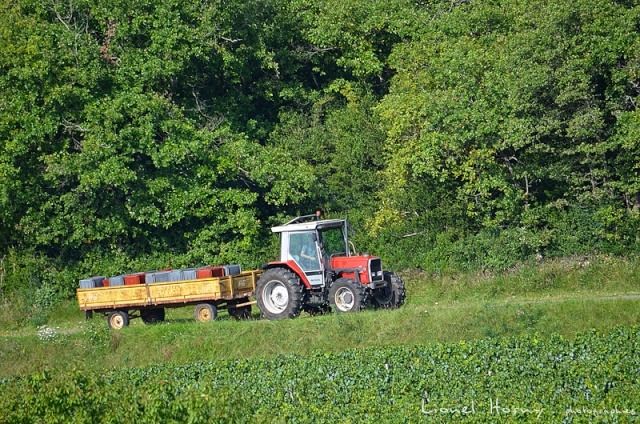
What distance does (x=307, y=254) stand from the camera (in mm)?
19891

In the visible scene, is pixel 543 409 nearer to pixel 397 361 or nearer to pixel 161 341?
pixel 397 361

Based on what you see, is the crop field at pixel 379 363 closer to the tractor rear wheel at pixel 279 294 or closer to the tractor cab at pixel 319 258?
the tractor rear wheel at pixel 279 294

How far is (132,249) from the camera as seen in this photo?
27.1 m

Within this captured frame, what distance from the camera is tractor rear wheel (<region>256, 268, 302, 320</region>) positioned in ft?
63.7

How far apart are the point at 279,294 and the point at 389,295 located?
9.55ft

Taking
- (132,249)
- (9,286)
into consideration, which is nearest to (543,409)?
(132,249)

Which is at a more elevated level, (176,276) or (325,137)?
(325,137)

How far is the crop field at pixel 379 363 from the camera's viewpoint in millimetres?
11328

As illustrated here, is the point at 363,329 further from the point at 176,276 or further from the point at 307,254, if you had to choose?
the point at 176,276

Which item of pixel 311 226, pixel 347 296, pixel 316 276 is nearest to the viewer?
pixel 347 296

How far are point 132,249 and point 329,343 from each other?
11.6 meters

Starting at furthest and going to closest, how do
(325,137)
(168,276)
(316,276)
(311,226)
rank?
(325,137) < (168,276) < (316,276) < (311,226)

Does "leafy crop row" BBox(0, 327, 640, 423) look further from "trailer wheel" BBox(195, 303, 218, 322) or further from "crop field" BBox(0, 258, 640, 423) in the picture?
"trailer wheel" BBox(195, 303, 218, 322)

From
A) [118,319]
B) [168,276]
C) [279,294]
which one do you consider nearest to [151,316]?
[118,319]
